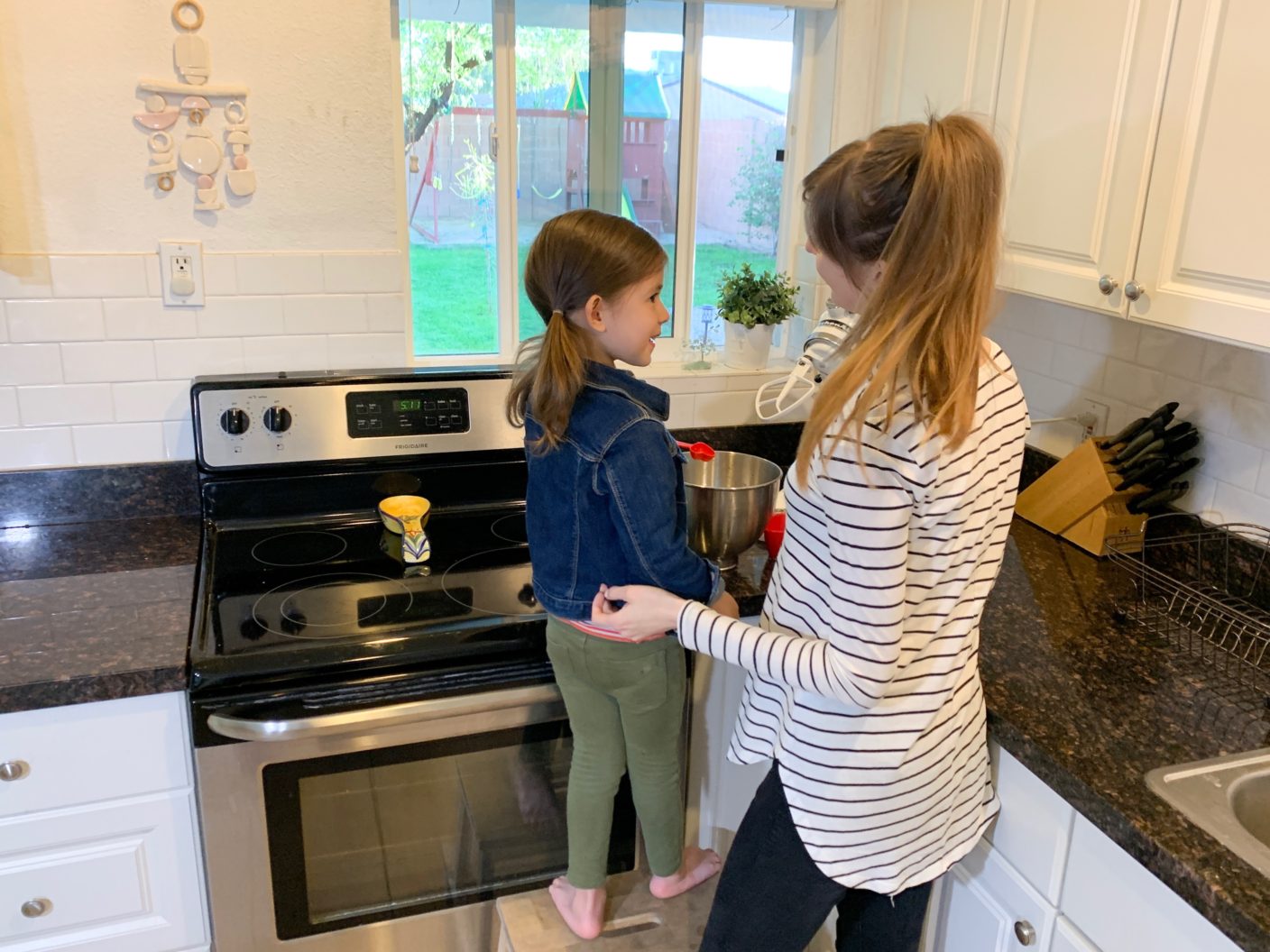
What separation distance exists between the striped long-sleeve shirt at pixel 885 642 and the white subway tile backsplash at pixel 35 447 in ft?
4.10

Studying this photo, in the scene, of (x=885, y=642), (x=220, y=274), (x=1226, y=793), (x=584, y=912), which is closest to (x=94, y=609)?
(x=220, y=274)

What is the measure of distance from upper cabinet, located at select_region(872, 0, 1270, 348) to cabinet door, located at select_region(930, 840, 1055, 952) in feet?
2.39

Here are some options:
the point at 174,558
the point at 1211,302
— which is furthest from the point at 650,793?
the point at 1211,302

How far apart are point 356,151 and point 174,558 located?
78 centimetres

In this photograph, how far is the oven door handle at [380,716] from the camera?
1.36 metres

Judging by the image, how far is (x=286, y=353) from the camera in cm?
188

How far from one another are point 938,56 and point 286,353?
1288mm

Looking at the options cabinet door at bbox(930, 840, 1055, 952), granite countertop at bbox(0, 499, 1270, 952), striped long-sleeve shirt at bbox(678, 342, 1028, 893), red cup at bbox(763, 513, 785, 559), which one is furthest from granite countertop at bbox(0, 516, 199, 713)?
cabinet door at bbox(930, 840, 1055, 952)

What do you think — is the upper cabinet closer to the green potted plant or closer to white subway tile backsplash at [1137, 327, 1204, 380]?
white subway tile backsplash at [1137, 327, 1204, 380]

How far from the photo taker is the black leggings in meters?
1.17

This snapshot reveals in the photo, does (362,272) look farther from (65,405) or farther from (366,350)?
(65,405)

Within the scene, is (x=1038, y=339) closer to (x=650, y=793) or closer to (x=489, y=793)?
(x=650, y=793)

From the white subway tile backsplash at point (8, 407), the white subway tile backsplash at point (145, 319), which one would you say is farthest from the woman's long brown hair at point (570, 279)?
the white subway tile backsplash at point (8, 407)

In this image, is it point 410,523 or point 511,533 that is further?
point 511,533
